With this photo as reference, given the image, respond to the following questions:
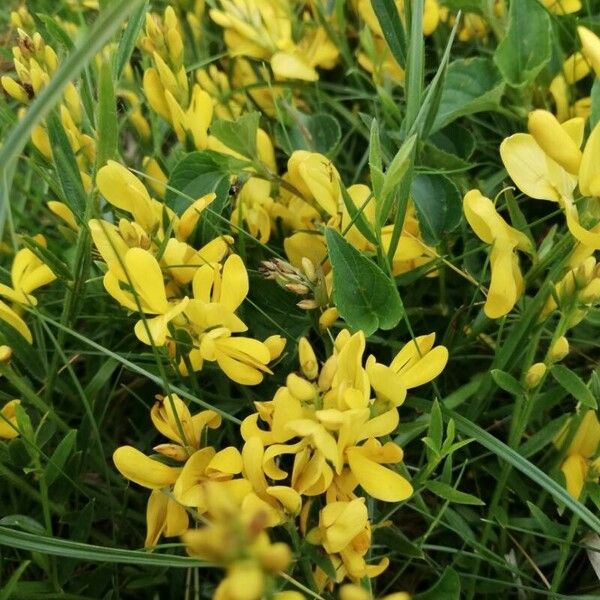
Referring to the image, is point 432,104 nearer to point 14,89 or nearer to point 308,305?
point 308,305

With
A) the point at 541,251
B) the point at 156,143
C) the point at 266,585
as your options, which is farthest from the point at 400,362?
the point at 156,143

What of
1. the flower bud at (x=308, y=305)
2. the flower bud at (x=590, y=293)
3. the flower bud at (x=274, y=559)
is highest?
the flower bud at (x=274, y=559)

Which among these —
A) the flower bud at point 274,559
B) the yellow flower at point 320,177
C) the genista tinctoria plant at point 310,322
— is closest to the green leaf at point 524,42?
the genista tinctoria plant at point 310,322

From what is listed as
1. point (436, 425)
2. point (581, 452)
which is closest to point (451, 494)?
point (436, 425)

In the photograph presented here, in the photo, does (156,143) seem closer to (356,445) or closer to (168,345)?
(168,345)

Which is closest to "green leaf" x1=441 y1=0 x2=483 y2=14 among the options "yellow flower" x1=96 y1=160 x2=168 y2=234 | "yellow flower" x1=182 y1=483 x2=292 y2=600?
"yellow flower" x1=96 y1=160 x2=168 y2=234

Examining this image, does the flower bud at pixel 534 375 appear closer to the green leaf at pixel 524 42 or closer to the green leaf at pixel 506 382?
the green leaf at pixel 506 382
